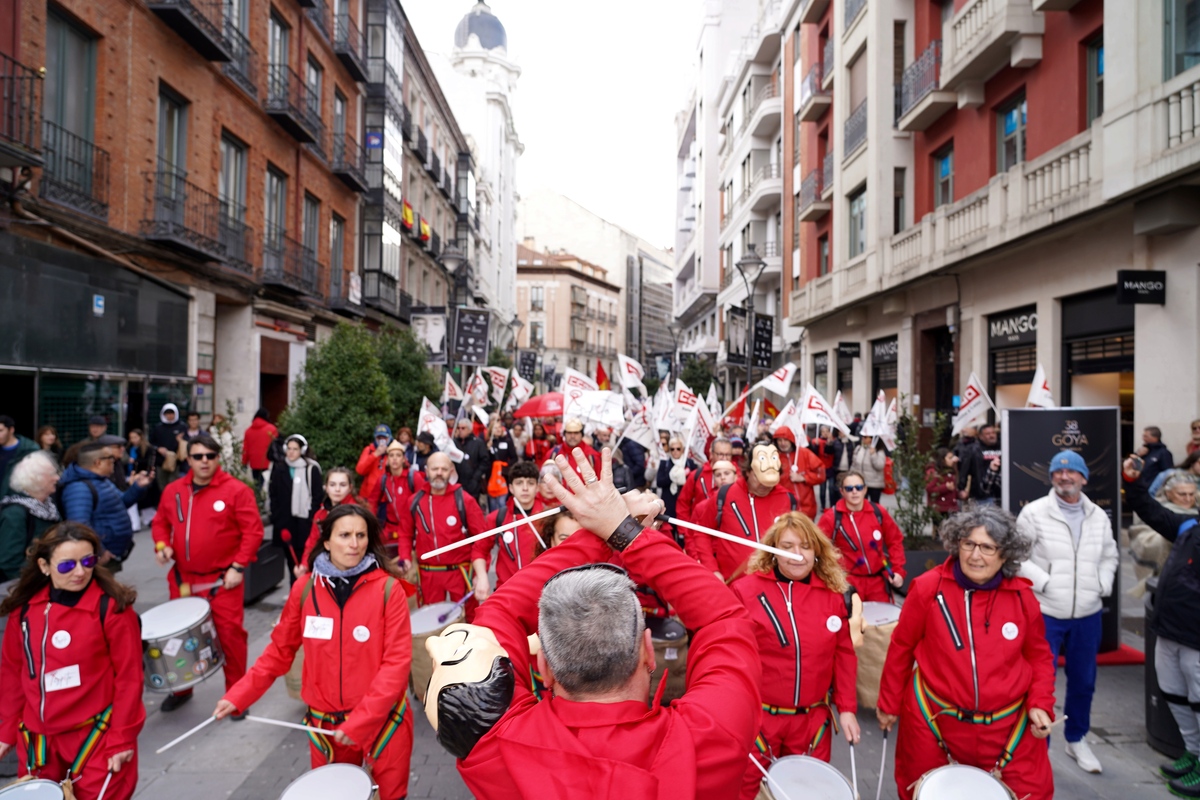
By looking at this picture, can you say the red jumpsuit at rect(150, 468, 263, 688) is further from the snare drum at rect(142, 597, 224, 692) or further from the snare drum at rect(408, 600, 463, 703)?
the snare drum at rect(408, 600, 463, 703)

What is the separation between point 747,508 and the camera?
Result: 5625 millimetres

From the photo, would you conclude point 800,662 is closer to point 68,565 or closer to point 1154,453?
point 68,565

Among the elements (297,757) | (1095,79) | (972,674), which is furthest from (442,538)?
(1095,79)

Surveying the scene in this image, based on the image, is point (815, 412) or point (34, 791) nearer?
point (34, 791)

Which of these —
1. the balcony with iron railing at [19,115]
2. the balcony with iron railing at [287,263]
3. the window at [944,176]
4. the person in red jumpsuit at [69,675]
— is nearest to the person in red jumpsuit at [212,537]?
the person in red jumpsuit at [69,675]

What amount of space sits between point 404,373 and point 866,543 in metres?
13.2

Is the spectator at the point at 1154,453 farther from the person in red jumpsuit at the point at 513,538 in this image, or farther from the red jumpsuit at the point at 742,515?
the person in red jumpsuit at the point at 513,538

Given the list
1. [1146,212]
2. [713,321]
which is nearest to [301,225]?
[1146,212]

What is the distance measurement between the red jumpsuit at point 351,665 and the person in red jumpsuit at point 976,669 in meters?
2.20

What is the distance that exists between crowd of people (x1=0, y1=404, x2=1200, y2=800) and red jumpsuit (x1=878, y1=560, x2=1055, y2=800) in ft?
0.03

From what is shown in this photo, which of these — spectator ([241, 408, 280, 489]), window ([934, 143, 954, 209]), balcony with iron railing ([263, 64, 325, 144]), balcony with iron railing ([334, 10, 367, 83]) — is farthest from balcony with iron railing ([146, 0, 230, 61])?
window ([934, 143, 954, 209])

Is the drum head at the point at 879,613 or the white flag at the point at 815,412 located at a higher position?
the white flag at the point at 815,412

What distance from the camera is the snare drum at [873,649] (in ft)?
15.9

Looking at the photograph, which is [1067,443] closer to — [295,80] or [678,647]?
[678,647]
